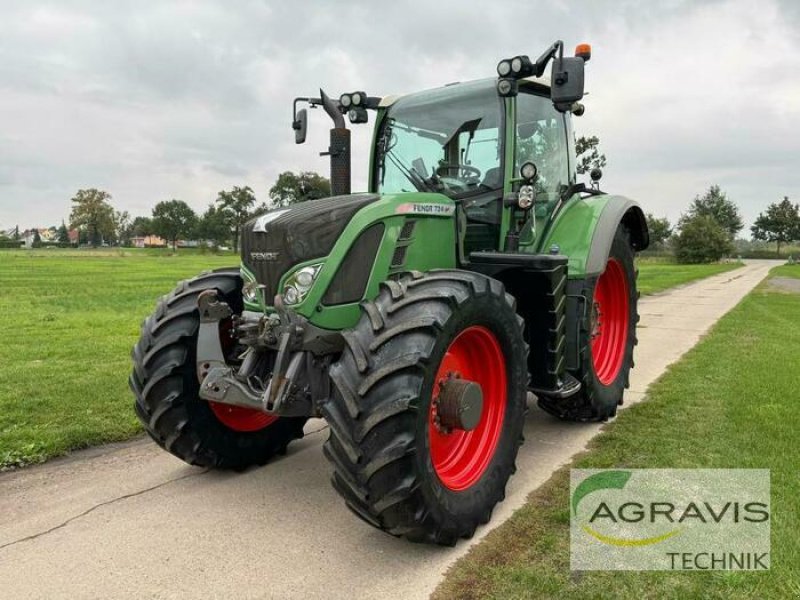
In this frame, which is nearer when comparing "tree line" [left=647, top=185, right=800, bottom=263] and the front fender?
the front fender

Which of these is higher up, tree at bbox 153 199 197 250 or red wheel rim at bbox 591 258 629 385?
tree at bbox 153 199 197 250

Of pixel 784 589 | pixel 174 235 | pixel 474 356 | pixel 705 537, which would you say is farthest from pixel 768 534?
pixel 174 235

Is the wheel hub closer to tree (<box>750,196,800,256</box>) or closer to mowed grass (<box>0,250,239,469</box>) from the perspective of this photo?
mowed grass (<box>0,250,239,469</box>)

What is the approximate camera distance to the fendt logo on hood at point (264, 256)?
11.6ft

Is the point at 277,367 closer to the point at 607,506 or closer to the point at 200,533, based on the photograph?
the point at 200,533

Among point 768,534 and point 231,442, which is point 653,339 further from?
point 231,442

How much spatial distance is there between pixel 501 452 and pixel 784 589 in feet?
4.75

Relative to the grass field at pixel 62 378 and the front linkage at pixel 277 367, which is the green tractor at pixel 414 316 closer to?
the front linkage at pixel 277 367

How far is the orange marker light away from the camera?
13.5 ft

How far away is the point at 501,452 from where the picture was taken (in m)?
3.61

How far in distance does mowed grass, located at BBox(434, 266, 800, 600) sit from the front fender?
1347 millimetres

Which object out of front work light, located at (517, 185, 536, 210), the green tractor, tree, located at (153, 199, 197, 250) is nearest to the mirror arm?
the green tractor

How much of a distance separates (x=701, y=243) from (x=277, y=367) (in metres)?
62.8

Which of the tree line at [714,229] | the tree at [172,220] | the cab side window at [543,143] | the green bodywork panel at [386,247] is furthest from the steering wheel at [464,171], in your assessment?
the tree at [172,220]
